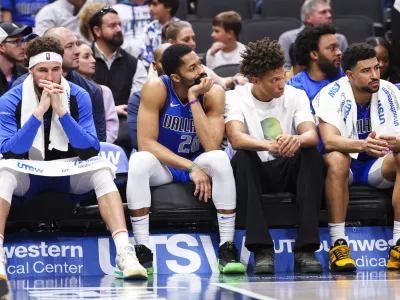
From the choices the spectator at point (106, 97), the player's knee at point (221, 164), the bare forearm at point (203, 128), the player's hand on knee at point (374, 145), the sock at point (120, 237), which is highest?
the spectator at point (106, 97)

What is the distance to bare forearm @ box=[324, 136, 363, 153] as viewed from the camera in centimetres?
663

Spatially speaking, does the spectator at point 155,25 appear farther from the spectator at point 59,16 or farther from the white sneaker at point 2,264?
the white sneaker at point 2,264

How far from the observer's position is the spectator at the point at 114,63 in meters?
8.82

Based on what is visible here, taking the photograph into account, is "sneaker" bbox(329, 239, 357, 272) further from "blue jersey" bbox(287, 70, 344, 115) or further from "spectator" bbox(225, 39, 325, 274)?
"blue jersey" bbox(287, 70, 344, 115)

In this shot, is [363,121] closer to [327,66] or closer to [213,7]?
[327,66]

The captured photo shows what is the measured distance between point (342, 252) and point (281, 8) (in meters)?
5.41

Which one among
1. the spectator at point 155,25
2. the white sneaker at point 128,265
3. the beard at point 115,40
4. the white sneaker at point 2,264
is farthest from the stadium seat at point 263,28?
the white sneaker at point 2,264

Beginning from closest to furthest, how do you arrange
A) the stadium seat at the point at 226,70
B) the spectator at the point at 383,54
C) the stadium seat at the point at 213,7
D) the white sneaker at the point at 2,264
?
the white sneaker at the point at 2,264 → the spectator at the point at 383,54 → the stadium seat at the point at 226,70 → the stadium seat at the point at 213,7

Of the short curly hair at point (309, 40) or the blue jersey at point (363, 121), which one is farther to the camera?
the short curly hair at point (309, 40)

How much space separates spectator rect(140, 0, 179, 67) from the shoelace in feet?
12.3

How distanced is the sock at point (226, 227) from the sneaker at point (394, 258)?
46.5 inches

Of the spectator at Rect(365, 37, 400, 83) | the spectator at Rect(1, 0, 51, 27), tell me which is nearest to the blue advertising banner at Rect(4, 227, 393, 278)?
the spectator at Rect(365, 37, 400, 83)

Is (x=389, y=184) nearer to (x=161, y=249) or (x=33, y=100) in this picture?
(x=161, y=249)

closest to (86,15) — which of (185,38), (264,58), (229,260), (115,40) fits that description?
(115,40)
